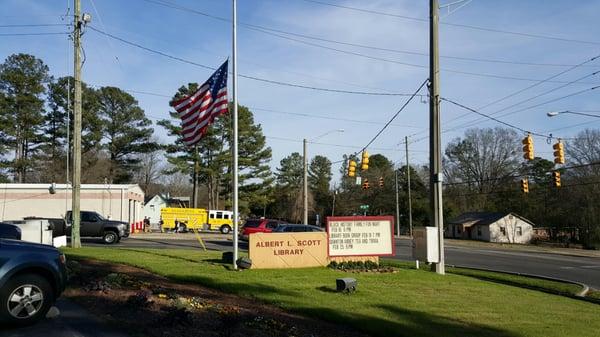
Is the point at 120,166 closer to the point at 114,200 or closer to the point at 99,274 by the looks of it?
the point at 114,200

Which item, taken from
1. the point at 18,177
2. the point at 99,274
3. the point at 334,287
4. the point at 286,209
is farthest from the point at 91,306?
the point at 286,209

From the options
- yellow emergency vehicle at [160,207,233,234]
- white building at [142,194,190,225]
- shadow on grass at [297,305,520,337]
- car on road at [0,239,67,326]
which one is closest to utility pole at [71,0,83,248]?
shadow on grass at [297,305,520,337]

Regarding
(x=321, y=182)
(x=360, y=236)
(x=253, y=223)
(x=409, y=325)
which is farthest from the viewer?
(x=321, y=182)

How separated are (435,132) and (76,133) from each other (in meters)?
15.0

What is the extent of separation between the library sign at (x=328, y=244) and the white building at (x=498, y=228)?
185 ft

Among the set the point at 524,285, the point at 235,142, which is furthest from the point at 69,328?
the point at 524,285

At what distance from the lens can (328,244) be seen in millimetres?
18234

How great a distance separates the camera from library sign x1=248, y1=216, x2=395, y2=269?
16.8m

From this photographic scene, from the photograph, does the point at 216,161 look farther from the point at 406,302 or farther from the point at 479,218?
the point at 406,302

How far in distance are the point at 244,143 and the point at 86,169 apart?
63.3ft

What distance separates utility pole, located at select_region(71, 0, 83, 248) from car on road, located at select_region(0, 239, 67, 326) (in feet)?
55.2

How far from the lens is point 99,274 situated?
39.8ft

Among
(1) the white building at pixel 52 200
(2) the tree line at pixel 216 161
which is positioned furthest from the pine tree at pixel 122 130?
(1) the white building at pixel 52 200

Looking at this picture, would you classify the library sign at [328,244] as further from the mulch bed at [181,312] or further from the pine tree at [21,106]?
the pine tree at [21,106]
